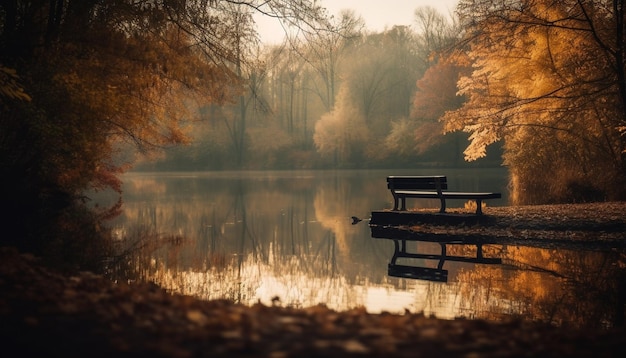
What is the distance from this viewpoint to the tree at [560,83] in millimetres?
18047

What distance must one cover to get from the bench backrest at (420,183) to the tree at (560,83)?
4.17m

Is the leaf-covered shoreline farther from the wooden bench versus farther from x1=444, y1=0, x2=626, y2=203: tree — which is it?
x1=444, y1=0, x2=626, y2=203: tree

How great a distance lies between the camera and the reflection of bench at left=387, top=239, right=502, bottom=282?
10.2 metres

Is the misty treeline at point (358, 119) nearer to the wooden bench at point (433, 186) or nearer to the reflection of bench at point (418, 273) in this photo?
the wooden bench at point (433, 186)

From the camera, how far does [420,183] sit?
52.5 ft

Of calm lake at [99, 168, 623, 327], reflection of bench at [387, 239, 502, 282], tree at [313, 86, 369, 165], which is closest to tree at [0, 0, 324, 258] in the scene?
calm lake at [99, 168, 623, 327]

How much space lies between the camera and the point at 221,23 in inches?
554

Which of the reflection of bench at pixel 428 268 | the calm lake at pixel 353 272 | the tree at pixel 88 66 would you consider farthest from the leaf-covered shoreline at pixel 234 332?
the tree at pixel 88 66

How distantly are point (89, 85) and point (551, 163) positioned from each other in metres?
Answer: 17.5

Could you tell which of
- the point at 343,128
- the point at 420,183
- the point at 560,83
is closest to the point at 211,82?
the point at 420,183

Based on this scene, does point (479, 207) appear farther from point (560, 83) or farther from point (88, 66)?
point (88, 66)

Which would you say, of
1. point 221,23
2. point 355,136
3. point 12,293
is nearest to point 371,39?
point 355,136

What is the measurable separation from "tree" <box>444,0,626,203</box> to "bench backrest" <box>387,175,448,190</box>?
4169mm

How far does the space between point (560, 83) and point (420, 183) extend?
23.6 ft
